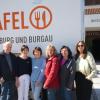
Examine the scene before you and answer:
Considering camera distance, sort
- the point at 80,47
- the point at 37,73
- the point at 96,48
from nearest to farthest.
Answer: the point at 80,47, the point at 37,73, the point at 96,48

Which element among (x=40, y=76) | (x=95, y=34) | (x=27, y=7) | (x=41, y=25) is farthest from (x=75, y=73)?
(x=95, y=34)

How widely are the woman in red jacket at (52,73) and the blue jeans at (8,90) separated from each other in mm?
679

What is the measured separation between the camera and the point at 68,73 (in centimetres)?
651

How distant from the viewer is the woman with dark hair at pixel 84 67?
6.49 metres

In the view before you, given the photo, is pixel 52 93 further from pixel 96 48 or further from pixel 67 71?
pixel 96 48

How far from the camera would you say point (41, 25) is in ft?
22.5

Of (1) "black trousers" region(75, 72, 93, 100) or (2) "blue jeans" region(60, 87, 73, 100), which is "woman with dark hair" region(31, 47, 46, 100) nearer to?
(2) "blue jeans" region(60, 87, 73, 100)

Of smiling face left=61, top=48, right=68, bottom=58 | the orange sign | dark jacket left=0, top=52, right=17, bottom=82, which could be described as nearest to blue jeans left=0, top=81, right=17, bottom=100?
dark jacket left=0, top=52, right=17, bottom=82

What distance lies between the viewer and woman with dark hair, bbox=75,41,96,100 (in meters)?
6.49

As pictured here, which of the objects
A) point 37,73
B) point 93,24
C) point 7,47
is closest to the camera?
point 7,47

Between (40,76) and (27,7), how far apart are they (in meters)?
1.42

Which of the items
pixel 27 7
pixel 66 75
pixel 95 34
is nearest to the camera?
pixel 66 75

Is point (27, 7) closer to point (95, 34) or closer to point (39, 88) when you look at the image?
point (39, 88)

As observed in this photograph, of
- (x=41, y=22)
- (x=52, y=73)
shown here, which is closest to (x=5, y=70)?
(x=52, y=73)
